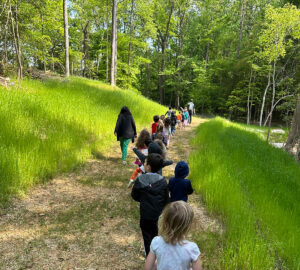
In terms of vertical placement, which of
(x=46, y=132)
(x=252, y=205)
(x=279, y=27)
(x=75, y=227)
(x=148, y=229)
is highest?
(x=279, y=27)

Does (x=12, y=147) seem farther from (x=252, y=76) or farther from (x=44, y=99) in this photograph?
(x=252, y=76)

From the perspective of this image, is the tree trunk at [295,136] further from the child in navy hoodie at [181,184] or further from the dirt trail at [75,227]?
the child in navy hoodie at [181,184]

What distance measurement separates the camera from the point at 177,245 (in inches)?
66.4

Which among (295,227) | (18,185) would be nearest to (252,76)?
(295,227)

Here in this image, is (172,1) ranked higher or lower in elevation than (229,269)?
higher

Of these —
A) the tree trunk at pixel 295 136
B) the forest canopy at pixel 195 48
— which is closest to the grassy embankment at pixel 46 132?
the tree trunk at pixel 295 136

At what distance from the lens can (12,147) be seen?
14.0 ft

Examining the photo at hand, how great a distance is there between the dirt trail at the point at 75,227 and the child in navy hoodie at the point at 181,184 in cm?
78

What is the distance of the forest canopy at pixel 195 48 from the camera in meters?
18.7

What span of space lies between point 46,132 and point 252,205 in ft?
17.5

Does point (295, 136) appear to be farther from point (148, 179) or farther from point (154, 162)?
point (148, 179)

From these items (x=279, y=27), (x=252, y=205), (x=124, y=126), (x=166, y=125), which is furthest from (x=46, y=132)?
(x=279, y=27)

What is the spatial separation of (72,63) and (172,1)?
57.8ft

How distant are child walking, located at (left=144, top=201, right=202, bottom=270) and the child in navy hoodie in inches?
51.5
